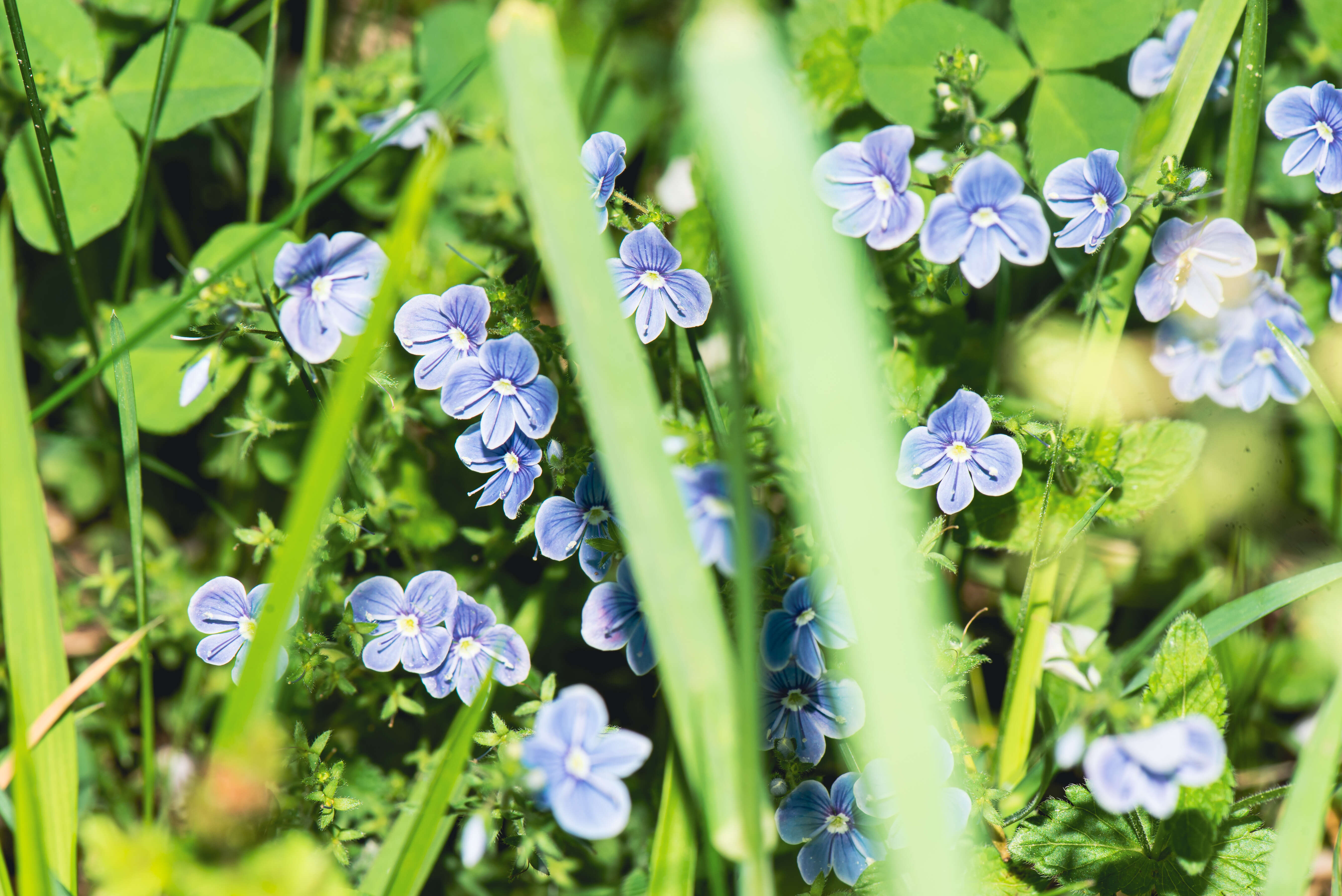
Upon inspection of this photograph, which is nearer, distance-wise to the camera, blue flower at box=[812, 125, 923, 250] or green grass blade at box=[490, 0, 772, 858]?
green grass blade at box=[490, 0, 772, 858]

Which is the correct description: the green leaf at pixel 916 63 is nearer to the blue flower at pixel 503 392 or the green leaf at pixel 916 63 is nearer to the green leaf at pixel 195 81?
the blue flower at pixel 503 392

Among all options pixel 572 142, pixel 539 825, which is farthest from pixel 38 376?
pixel 572 142

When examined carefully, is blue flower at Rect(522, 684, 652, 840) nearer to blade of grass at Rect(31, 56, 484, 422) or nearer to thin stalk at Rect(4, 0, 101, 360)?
blade of grass at Rect(31, 56, 484, 422)

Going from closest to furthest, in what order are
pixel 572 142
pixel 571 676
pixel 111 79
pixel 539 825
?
pixel 572 142, pixel 539 825, pixel 571 676, pixel 111 79

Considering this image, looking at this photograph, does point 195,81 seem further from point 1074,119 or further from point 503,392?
point 1074,119

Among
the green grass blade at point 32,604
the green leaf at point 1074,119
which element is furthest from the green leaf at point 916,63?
the green grass blade at point 32,604

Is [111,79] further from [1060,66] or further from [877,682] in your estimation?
[877,682]

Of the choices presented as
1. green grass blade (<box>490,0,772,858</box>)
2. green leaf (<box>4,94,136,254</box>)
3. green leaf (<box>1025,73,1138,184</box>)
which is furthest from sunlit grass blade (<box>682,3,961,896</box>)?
green leaf (<box>4,94,136,254</box>)
